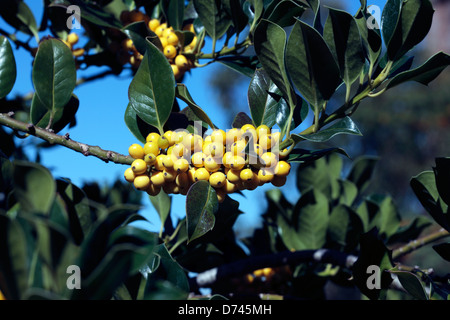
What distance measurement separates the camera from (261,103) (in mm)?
1185

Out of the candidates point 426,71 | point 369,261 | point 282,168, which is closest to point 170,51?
point 282,168

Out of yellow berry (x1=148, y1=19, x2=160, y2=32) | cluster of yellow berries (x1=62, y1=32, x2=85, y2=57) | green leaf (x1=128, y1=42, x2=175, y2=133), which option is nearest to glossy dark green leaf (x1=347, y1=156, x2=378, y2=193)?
yellow berry (x1=148, y1=19, x2=160, y2=32)

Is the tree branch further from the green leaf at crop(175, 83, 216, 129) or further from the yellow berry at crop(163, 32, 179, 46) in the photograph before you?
the yellow berry at crop(163, 32, 179, 46)

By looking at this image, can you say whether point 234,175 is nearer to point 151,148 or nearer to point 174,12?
point 151,148

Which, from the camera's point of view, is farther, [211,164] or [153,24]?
[153,24]

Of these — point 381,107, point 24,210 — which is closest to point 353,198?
point 24,210

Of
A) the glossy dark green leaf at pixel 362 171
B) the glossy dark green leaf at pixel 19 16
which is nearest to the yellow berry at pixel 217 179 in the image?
the glossy dark green leaf at pixel 19 16

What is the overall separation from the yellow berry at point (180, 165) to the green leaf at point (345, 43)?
0.47 meters

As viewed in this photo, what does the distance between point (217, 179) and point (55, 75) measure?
0.57 metres

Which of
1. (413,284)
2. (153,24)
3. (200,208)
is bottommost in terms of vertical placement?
(413,284)

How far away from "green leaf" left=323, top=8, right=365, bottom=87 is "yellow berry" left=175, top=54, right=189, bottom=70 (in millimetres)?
618

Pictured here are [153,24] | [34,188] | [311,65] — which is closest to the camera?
[34,188]

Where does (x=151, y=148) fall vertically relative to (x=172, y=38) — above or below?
below

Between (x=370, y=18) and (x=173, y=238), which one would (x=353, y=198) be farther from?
(x=370, y=18)
